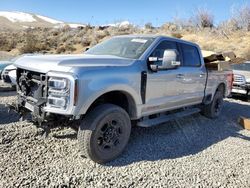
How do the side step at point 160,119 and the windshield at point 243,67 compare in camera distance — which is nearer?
the side step at point 160,119

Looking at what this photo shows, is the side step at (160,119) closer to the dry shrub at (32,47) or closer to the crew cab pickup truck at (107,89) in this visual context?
the crew cab pickup truck at (107,89)

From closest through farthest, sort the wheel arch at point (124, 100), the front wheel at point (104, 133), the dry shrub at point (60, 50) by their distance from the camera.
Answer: the front wheel at point (104, 133) → the wheel arch at point (124, 100) → the dry shrub at point (60, 50)

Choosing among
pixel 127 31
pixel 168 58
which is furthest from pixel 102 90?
pixel 127 31

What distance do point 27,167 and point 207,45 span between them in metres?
26.2

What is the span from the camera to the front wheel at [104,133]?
4391 millimetres

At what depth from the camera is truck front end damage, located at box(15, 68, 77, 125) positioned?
407 cm

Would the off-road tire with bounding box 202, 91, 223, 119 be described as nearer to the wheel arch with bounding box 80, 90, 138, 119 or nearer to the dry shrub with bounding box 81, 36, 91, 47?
the wheel arch with bounding box 80, 90, 138, 119

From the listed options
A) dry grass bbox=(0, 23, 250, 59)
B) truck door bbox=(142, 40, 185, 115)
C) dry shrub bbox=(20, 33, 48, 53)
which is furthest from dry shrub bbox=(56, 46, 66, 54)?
truck door bbox=(142, 40, 185, 115)

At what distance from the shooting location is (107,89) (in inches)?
177

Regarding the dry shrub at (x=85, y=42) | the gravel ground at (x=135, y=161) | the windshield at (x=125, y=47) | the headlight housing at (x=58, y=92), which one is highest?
the dry shrub at (x=85, y=42)

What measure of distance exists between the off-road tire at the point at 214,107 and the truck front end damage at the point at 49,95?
447 cm

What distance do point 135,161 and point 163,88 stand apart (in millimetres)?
1517

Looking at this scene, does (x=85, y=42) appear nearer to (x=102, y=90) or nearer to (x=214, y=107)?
(x=214, y=107)

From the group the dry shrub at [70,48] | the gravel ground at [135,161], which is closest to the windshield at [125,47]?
the gravel ground at [135,161]
